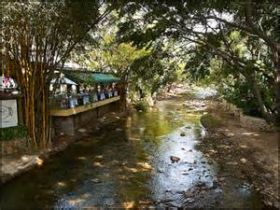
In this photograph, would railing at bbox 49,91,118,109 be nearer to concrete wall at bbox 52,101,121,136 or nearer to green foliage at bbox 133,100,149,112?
concrete wall at bbox 52,101,121,136

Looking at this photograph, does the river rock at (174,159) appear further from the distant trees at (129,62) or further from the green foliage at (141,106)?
the green foliage at (141,106)

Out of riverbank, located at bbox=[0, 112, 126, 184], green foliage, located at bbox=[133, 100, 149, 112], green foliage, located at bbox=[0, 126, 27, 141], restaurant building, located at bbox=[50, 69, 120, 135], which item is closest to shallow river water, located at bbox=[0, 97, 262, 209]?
riverbank, located at bbox=[0, 112, 126, 184]

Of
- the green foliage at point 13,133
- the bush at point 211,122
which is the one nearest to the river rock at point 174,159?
the green foliage at point 13,133

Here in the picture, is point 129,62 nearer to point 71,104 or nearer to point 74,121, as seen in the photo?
point 74,121

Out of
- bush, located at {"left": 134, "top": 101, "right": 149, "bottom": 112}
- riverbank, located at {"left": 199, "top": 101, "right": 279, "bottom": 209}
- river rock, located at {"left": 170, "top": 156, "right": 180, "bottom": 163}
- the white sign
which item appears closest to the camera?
riverbank, located at {"left": 199, "top": 101, "right": 279, "bottom": 209}

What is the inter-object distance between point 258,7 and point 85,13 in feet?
18.3

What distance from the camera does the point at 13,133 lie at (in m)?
12.6

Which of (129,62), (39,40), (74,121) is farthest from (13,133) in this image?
(129,62)

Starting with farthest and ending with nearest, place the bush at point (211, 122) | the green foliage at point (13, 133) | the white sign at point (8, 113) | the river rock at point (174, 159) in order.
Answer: the bush at point (211, 122)
the river rock at point (174, 159)
the white sign at point (8, 113)
the green foliage at point (13, 133)

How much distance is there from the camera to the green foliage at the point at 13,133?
1230 cm

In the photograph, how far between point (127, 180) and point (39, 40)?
591cm

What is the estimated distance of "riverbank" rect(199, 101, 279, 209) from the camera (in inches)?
381

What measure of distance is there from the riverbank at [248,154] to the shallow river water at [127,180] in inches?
13.7

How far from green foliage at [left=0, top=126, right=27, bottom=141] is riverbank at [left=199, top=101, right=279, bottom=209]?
704cm
